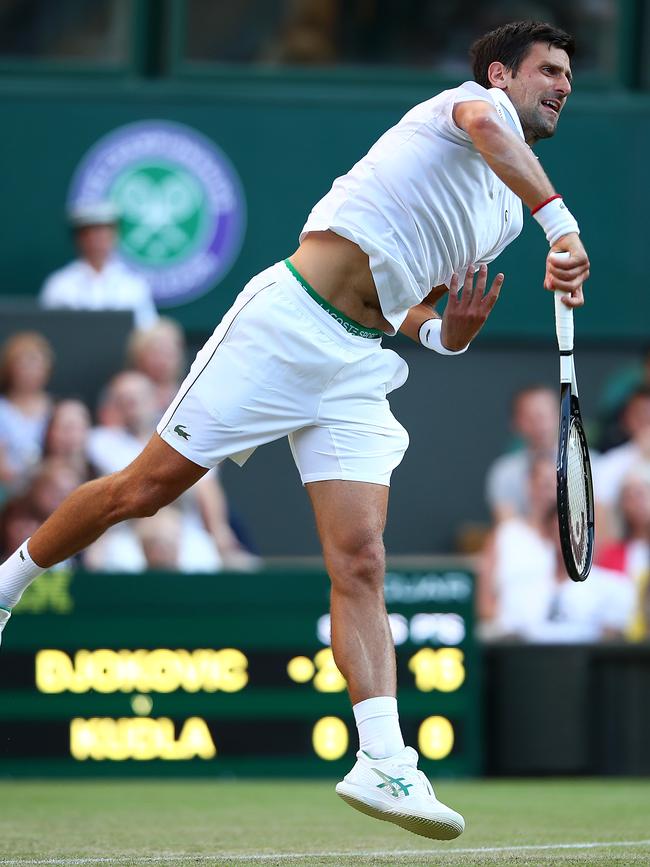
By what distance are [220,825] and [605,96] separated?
7.78 meters

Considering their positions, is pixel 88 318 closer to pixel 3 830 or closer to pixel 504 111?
pixel 3 830

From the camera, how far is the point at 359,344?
4637mm

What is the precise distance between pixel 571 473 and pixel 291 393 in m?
0.76

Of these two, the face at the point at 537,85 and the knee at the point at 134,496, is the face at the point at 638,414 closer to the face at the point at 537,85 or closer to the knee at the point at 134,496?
the face at the point at 537,85

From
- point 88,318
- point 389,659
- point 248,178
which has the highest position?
point 248,178

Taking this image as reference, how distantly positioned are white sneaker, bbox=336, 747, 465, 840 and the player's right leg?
0.88 m

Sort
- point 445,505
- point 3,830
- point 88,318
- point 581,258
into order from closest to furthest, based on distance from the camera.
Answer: point 581,258 → point 3,830 → point 88,318 → point 445,505

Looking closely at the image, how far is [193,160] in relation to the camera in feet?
39.4

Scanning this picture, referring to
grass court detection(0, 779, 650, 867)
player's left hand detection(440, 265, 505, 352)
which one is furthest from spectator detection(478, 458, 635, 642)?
player's left hand detection(440, 265, 505, 352)

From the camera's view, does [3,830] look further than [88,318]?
No

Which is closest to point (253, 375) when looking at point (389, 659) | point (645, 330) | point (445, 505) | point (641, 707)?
point (389, 659)

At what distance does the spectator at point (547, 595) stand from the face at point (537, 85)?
14.8 feet

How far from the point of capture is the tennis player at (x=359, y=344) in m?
4.55

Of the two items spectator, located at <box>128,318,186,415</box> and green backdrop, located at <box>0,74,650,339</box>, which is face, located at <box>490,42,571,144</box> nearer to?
spectator, located at <box>128,318,186,415</box>
